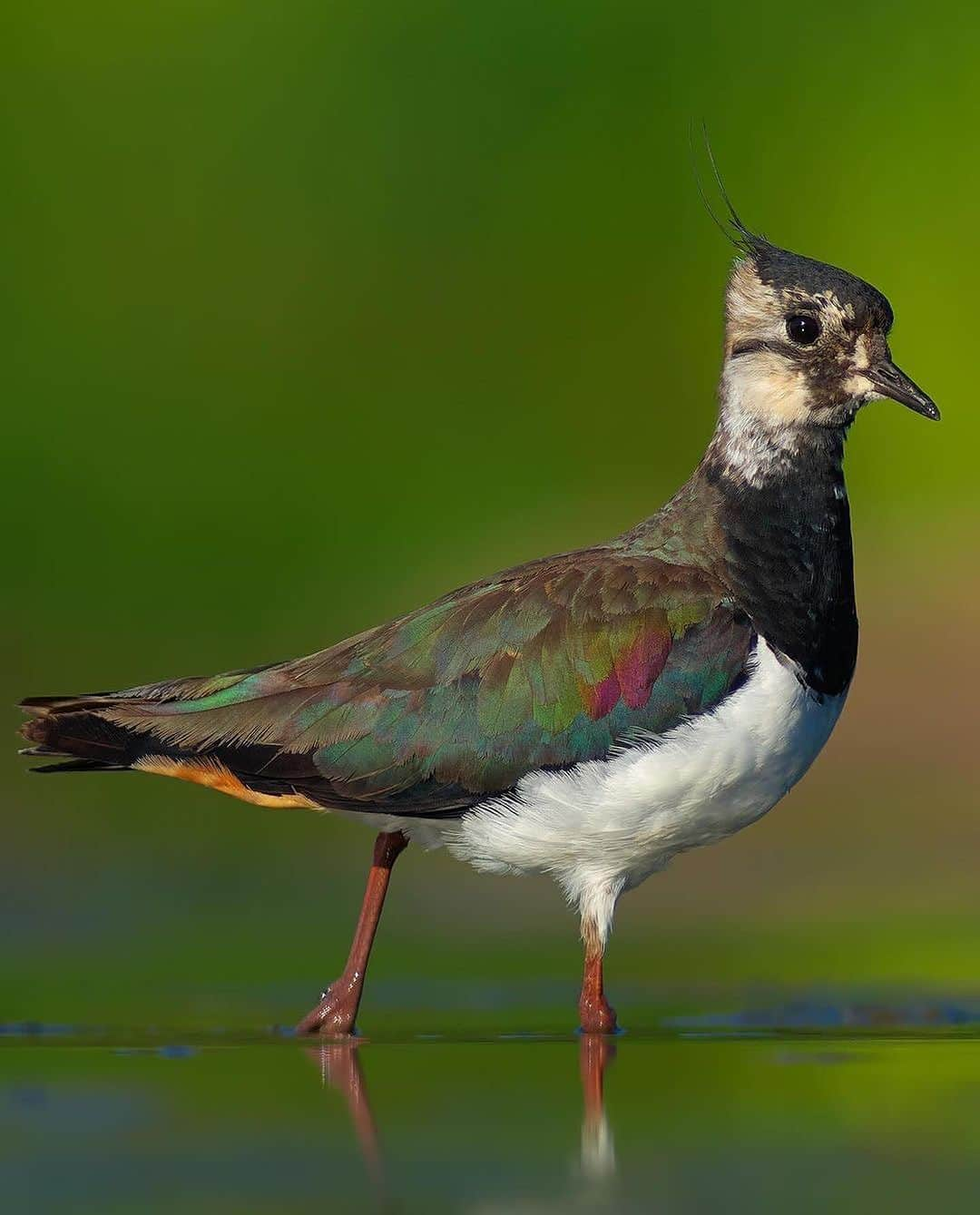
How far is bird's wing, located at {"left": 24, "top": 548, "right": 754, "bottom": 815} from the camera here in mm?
8109

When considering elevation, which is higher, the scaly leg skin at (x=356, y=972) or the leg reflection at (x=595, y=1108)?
the scaly leg skin at (x=356, y=972)

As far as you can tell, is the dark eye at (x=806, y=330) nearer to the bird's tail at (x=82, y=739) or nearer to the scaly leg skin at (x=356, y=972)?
the scaly leg skin at (x=356, y=972)

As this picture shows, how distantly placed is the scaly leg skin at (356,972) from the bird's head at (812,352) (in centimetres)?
203

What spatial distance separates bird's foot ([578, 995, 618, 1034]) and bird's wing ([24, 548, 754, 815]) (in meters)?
0.79

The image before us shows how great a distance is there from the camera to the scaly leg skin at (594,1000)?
8.16 meters

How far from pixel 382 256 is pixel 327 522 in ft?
7.34

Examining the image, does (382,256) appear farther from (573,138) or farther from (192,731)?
(192,731)

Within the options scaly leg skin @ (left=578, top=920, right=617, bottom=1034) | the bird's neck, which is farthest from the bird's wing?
scaly leg skin @ (left=578, top=920, right=617, bottom=1034)

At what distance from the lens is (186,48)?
1739 centimetres

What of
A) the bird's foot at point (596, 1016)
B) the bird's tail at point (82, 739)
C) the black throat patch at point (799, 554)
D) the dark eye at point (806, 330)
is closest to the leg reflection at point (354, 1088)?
the bird's foot at point (596, 1016)

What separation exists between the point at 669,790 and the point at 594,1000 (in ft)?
2.61

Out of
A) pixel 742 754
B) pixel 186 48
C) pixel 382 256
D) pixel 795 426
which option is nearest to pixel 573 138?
pixel 382 256

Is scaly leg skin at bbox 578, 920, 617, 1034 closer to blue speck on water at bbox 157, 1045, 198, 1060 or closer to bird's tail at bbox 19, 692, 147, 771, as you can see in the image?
blue speck on water at bbox 157, 1045, 198, 1060

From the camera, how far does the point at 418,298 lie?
55.9ft
